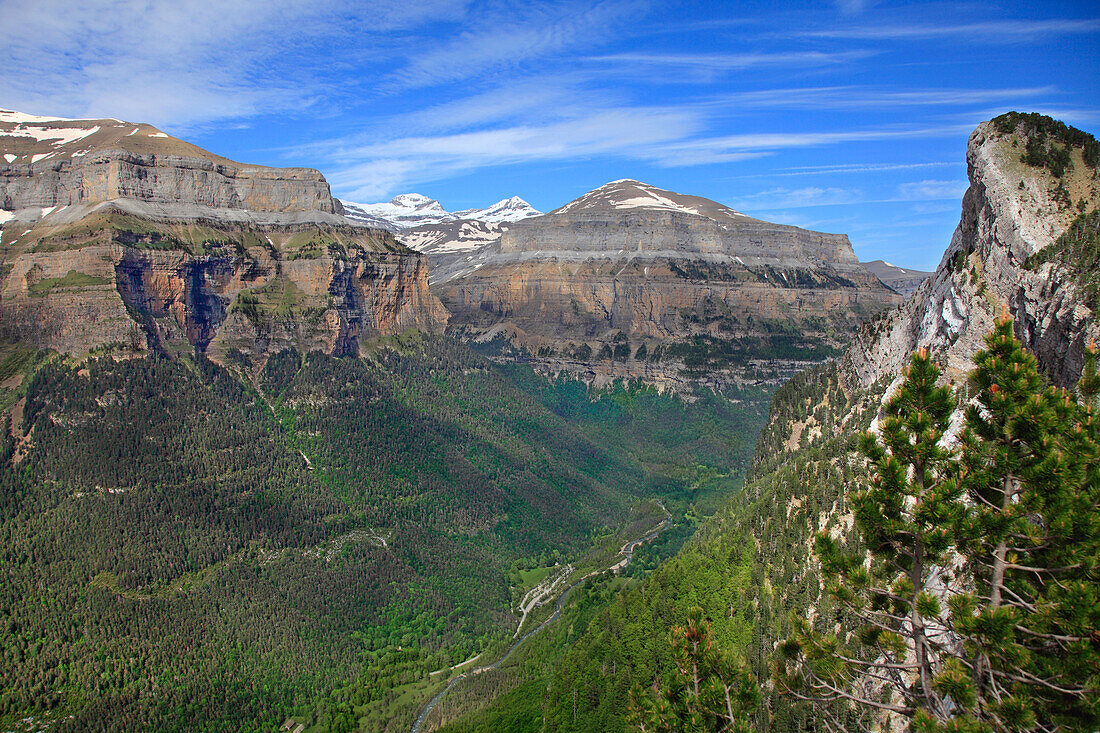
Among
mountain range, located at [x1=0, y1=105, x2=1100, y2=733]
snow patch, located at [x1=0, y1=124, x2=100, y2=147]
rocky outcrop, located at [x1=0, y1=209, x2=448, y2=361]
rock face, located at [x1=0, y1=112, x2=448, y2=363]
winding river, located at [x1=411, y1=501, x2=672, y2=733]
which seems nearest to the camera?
mountain range, located at [x1=0, y1=105, x2=1100, y2=733]

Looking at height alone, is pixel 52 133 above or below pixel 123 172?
above

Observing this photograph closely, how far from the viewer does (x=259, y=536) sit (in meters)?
84.1

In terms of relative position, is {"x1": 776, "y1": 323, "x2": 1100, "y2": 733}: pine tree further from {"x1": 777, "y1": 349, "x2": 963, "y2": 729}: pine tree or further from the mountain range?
the mountain range

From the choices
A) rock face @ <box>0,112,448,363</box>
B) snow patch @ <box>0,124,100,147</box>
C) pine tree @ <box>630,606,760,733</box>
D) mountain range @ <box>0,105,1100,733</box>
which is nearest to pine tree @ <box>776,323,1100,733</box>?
pine tree @ <box>630,606,760,733</box>

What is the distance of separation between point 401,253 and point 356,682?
86992mm

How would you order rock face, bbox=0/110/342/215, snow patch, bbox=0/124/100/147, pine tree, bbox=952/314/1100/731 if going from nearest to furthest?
pine tree, bbox=952/314/1100/731, rock face, bbox=0/110/342/215, snow patch, bbox=0/124/100/147

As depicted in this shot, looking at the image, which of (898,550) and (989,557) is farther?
(898,550)

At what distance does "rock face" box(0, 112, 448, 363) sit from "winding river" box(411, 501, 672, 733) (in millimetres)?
56863

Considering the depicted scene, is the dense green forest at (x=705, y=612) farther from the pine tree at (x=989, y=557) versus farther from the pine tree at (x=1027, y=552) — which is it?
the pine tree at (x=1027, y=552)

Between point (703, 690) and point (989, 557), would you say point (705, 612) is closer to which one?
point (703, 690)

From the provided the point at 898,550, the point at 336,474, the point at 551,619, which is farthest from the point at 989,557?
the point at 336,474

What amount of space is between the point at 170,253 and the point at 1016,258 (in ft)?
328

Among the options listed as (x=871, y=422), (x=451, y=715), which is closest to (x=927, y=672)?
(x=871, y=422)

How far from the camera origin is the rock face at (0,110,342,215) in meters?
103
